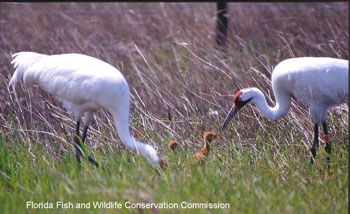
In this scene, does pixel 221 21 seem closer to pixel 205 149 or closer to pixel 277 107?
pixel 277 107

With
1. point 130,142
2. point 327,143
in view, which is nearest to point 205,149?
point 130,142

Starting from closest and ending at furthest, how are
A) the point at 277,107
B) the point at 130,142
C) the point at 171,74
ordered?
the point at 130,142 → the point at 277,107 → the point at 171,74

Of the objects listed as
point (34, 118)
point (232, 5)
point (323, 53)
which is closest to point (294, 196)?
point (34, 118)

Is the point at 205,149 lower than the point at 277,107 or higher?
lower

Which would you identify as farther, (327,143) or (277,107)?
(277,107)

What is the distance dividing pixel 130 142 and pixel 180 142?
660 mm

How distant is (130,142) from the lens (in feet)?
15.2

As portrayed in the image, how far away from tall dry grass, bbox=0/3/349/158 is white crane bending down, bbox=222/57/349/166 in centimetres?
22

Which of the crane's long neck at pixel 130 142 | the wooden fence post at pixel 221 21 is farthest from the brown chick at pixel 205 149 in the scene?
the wooden fence post at pixel 221 21

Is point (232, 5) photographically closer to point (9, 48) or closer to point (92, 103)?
point (9, 48)

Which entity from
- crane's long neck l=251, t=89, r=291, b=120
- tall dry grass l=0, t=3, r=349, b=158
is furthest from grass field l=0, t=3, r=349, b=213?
crane's long neck l=251, t=89, r=291, b=120

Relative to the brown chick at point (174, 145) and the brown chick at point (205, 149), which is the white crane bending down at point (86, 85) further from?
the brown chick at point (205, 149)

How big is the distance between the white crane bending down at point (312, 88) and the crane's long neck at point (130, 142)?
1.04 m

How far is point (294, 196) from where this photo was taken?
3781 mm
